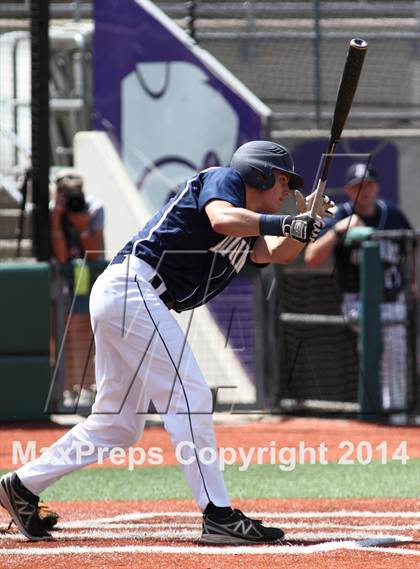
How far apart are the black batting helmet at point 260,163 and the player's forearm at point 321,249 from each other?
434 cm

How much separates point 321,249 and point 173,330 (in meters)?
4.62

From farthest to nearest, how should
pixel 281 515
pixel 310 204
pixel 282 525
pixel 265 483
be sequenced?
1. pixel 265 483
2. pixel 281 515
3. pixel 282 525
4. pixel 310 204

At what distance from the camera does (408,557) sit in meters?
5.24

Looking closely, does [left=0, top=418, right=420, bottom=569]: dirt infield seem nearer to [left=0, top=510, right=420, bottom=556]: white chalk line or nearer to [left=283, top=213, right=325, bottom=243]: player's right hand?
[left=0, top=510, right=420, bottom=556]: white chalk line

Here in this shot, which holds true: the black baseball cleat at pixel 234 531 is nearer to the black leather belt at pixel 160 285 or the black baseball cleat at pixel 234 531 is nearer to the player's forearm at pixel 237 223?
the black leather belt at pixel 160 285

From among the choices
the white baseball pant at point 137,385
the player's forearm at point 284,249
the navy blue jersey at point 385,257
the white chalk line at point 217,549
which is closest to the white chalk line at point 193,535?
the white chalk line at point 217,549

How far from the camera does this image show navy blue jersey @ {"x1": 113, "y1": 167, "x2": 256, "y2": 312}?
5.77m

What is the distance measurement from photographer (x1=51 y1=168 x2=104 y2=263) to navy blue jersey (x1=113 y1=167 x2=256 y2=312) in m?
5.25

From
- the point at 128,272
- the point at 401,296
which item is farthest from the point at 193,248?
the point at 401,296

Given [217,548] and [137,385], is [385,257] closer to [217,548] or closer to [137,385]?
[137,385]

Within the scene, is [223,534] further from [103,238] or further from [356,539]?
[103,238]

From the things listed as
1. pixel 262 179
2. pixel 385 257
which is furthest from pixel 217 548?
pixel 385 257

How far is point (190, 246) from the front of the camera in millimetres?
5773

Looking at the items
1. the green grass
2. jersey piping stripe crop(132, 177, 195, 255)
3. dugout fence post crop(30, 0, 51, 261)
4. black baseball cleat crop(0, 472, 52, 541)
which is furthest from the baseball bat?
Answer: dugout fence post crop(30, 0, 51, 261)
